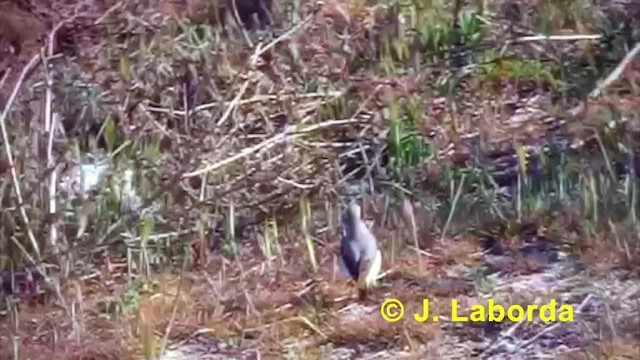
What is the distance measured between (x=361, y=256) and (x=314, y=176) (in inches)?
4.3

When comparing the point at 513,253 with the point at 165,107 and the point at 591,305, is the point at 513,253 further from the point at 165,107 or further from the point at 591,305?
the point at 165,107

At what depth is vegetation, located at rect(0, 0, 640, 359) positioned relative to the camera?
1.23 meters

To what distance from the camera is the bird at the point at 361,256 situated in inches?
48.9

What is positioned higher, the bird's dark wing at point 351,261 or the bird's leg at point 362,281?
the bird's dark wing at point 351,261

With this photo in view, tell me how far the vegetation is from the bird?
13 mm

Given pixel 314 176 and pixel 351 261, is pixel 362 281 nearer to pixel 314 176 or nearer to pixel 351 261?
pixel 351 261

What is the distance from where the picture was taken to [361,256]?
1.24 m

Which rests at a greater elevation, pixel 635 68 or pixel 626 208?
pixel 635 68

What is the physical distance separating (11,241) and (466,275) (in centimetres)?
50

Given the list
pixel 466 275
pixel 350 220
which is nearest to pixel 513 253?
pixel 466 275

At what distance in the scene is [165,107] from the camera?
4.36 ft

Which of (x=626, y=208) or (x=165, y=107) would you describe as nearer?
(x=626, y=208)

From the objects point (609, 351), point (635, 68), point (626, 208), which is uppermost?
point (635, 68)

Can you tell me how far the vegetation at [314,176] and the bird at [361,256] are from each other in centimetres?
1
